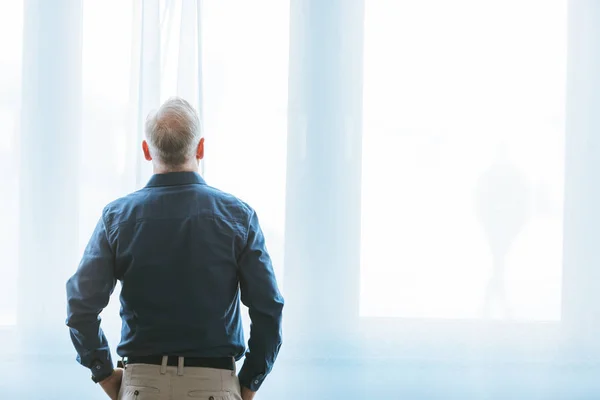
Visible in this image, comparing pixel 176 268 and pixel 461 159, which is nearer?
pixel 176 268

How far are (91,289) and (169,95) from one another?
2.36ft

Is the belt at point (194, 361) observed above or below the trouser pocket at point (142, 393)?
above

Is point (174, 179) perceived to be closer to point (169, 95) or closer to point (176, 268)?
point (176, 268)

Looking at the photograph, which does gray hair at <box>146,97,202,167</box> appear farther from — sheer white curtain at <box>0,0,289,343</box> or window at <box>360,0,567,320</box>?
window at <box>360,0,567,320</box>

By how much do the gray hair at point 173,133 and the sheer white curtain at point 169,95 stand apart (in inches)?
21.1

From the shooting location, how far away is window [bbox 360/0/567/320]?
198 centimetres

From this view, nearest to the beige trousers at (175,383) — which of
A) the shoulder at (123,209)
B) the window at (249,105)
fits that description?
the shoulder at (123,209)

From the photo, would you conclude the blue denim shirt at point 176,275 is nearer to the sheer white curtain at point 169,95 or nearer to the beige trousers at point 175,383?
the beige trousers at point 175,383

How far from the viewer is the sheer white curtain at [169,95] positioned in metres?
1.94

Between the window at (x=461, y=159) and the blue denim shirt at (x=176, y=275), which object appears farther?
the window at (x=461, y=159)

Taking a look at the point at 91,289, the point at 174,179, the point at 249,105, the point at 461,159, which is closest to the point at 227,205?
the point at 174,179

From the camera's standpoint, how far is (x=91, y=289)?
1368 millimetres

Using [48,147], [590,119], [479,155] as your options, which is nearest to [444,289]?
[479,155]

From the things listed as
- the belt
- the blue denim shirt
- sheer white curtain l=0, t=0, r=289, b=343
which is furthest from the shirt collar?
Answer: sheer white curtain l=0, t=0, r=289, b=343
